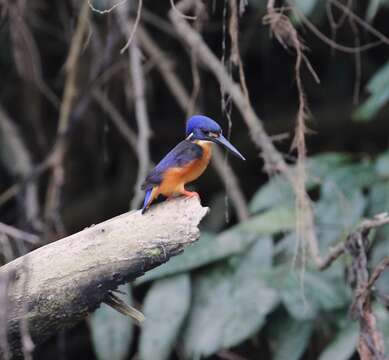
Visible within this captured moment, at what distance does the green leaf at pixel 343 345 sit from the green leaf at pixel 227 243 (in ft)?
1.35

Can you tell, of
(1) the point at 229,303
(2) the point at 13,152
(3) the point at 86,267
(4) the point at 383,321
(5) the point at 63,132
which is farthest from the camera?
(2) the point at 13,152

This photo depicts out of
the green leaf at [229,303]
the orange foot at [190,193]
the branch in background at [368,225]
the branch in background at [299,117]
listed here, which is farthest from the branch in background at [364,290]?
the green leaf at [229,303]

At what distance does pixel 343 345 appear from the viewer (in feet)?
10.0

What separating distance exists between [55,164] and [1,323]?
1660 millimetres

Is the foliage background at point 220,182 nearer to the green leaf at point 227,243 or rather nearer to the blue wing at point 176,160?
the green leaf at point 227,243

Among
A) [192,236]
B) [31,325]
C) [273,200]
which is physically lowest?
[273,200]

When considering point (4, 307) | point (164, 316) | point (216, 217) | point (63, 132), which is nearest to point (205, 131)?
point (4, 307)

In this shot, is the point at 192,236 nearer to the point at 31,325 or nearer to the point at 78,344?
the point at 31,325

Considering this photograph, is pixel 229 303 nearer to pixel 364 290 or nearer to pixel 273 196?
pixel 273 196

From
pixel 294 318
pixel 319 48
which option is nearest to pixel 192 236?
pixel 294 318

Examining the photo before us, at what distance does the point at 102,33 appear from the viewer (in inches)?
183

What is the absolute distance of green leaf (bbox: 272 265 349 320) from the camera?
3.14 meters

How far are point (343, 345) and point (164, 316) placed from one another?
0.62 metres

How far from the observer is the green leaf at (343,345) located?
9.95ft
